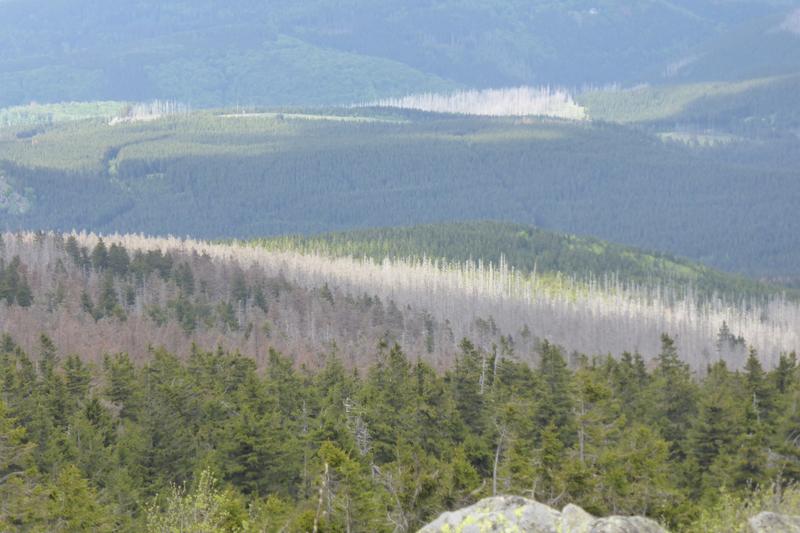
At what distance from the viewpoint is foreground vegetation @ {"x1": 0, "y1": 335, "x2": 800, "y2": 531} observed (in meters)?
55.7

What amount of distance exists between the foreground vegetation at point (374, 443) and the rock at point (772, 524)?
15.8 feet

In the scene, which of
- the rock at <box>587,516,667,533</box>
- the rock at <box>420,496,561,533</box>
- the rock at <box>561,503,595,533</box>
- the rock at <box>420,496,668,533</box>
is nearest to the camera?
the rock at <box>587,516,667,533</box>

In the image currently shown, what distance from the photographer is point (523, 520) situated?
37.9m

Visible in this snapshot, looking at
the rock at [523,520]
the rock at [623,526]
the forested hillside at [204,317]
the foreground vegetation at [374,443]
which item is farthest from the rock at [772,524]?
the forested hillside at [204,317]

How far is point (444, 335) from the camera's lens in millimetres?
183375

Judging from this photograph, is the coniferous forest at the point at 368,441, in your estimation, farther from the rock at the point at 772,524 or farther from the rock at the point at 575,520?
the rock at the point at 575,520

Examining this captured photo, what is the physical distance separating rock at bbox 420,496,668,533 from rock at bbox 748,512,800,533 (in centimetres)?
273

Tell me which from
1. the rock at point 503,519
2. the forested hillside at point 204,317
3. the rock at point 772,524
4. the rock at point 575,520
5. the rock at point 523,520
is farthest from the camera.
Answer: the forested hillside at point 204,317

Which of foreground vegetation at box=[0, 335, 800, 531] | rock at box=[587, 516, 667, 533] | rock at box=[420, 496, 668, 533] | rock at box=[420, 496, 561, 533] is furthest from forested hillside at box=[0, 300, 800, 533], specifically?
rock at box=[420, 496, 561, 533]

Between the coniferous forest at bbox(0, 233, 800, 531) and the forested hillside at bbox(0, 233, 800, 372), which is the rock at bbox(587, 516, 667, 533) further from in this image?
the forested hillside at bbox(0, 233, 800, 372)

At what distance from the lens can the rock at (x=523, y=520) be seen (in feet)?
123

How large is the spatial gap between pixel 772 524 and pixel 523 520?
634cm

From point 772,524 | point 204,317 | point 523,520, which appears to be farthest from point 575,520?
point 204,317

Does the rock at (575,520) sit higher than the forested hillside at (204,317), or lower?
higher
